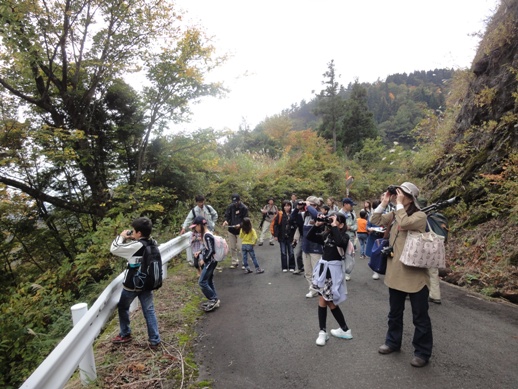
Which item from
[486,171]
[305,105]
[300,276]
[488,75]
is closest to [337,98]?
[488,75]

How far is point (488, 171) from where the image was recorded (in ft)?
27.8

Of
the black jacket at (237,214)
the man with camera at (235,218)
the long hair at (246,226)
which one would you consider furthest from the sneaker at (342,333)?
the black jacket at (237,214)

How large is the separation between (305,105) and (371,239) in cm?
9593

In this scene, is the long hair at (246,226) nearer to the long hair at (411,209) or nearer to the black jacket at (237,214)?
the black jacket at (237,214)

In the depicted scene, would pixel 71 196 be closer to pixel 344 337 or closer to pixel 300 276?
pixel 300 276

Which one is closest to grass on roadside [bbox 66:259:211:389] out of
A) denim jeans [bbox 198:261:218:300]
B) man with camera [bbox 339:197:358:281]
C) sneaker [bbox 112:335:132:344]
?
sneaker [bbox 112:335:132:344]

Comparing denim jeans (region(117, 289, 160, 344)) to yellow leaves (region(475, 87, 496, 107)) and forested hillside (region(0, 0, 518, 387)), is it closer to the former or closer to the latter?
forested hillside (region(0, 0, 518, 387))

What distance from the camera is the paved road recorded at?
3.61 metres

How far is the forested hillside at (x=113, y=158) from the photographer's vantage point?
731 cm

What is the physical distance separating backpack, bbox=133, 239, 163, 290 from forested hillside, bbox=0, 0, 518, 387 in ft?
8.45

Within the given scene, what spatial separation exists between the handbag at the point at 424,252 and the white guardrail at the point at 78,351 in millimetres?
3664

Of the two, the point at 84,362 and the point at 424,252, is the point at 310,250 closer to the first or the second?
the point at 424,252

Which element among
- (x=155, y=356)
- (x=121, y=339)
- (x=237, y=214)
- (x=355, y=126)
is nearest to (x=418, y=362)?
(x=155, y=356)

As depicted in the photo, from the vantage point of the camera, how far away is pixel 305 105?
98.7m
